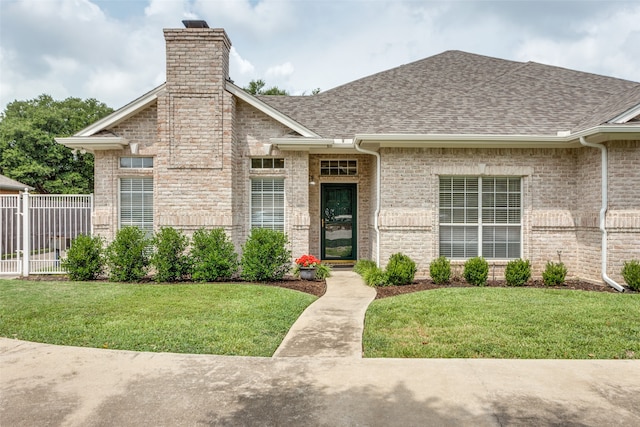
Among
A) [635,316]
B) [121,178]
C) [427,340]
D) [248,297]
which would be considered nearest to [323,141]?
[248,297]

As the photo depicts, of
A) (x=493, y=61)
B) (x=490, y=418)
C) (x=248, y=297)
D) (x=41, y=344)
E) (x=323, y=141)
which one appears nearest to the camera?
(x=490, y=418)

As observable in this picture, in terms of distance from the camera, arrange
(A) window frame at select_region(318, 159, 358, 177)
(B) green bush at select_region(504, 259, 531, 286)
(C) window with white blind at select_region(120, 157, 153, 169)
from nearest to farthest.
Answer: (B) green bush at select_region(504, 259, 531, 286) → (C) window with white blind at select_region(120, 157, 153, 169) → (A) window frame at select_region(318, 159, 358, 177)

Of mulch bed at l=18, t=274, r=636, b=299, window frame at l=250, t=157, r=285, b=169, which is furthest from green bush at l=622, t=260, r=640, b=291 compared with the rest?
window frame at l=250, t=157, r=285, b=169

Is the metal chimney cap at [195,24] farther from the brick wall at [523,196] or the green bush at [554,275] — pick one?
the green bush at [554,275]

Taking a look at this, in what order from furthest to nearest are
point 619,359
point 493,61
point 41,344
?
point 493,61 < point 41,344 < point 619,359

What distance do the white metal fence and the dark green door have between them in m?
6.16

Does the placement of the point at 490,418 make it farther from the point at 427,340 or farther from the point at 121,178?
the point at 121,178

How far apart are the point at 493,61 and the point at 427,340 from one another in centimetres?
1249

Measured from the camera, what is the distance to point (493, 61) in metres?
15.2

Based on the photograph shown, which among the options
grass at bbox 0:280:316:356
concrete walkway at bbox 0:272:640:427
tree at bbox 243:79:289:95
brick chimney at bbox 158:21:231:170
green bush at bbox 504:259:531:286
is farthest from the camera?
tree at bbox 243:79:289:95

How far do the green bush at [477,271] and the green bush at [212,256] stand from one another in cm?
527

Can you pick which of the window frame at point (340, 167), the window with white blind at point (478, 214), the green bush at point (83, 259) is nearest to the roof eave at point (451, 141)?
Answer: the window with white blind at point (478, 214)

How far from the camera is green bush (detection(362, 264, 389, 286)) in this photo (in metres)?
9.88

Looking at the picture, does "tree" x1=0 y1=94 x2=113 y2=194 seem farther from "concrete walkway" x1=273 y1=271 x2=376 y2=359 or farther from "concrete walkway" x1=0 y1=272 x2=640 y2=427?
"concrete walkway" x1=0 y1=272 x2=640 y2=427
